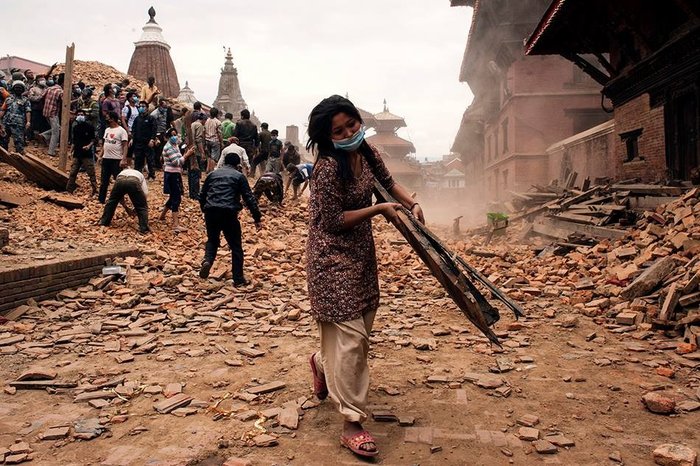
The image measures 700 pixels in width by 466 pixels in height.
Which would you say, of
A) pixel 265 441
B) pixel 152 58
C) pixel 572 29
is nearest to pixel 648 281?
pixel 265 441

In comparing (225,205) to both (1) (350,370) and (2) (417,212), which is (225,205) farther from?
(1) (350,370)

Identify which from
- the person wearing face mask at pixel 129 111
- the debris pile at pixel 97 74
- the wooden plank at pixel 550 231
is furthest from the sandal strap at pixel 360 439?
the debris pile at pixel 97 74

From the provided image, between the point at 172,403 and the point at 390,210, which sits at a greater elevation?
the point at 390,210

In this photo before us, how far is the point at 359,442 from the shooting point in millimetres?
2578

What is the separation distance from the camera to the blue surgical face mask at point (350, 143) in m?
2.68

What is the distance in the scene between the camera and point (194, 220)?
10641mm

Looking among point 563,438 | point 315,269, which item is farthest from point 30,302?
point 563,438

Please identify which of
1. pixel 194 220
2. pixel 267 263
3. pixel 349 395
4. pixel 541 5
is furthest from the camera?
pixel 541 5

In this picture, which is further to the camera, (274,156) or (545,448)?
(274,156)

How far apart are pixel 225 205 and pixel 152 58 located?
27773 millimetres

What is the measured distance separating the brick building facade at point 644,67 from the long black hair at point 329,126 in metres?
8.07

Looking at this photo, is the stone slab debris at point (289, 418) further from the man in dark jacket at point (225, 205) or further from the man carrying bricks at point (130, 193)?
the man carrying bricks at point (130, 193)

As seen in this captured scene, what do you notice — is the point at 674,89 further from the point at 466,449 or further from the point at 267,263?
the point at 466,449

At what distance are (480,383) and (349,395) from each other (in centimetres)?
138
